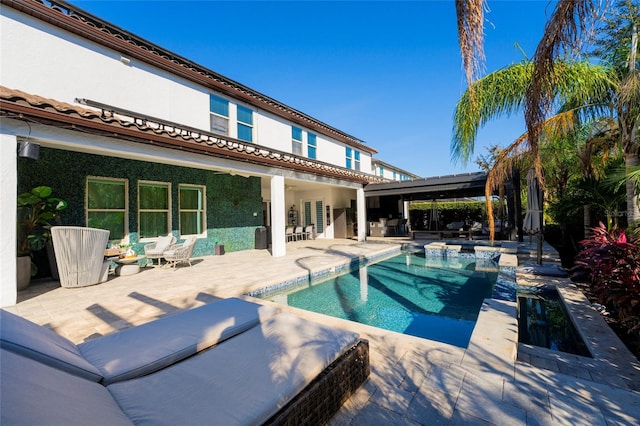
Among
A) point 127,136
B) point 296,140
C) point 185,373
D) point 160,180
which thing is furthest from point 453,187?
point 185,373

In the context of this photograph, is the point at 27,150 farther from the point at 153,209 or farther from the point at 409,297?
the point at 409,297

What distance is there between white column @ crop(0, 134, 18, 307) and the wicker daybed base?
239 inches

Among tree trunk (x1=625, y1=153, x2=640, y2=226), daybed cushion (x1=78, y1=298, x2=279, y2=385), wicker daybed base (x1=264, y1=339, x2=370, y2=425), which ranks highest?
tree trunk (x1=625, y1=153, x2=640, y2=226)

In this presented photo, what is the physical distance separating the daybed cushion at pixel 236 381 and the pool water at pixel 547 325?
344 cm

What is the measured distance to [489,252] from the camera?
35.4 feet

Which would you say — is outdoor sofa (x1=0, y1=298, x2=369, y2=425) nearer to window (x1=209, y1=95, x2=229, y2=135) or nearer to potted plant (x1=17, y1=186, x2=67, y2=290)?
potted plant (x1=17, y1=186, x2=67, y2=290)

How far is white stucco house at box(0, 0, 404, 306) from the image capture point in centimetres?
551

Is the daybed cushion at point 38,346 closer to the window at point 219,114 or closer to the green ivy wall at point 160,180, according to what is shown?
the green ivy wall at point 160,180

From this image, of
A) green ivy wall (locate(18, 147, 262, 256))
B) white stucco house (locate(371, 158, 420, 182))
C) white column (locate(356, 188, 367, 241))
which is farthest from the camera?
white stucco house (locate(371, 158, 420, 182))

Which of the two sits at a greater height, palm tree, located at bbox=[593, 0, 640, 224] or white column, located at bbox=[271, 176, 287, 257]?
palm tree, located at bbox=[593, 0, 640, 224]

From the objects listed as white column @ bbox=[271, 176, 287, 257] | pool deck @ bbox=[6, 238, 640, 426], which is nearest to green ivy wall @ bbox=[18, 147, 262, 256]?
white column @ bbox=[271, 176, 287, 257]

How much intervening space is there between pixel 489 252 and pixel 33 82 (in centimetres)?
1525

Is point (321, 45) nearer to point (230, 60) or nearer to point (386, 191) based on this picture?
point (230, 60)

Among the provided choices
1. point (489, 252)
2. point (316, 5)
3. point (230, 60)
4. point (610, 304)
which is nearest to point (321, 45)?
point (316, 5)
